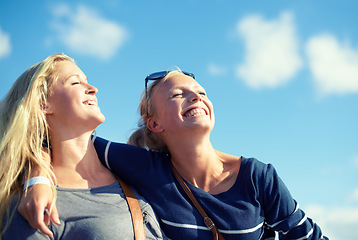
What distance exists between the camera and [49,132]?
4137mm

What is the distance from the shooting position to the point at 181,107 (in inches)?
177

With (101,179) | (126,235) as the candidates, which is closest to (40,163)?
(101,179)

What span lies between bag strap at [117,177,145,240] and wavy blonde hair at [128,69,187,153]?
1036 mm

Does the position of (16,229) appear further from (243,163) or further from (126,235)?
(243,163)

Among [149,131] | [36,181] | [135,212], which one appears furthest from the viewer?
[149,131]

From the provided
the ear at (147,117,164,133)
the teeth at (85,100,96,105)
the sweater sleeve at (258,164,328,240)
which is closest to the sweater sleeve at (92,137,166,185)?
the ear at (147,117,164,133)

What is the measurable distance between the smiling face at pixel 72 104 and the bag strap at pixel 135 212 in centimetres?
74

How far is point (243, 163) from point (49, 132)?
2.11 meters

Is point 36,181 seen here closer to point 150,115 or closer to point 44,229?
point 44,229

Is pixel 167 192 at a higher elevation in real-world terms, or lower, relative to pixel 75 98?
lower

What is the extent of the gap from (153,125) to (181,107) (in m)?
0.59

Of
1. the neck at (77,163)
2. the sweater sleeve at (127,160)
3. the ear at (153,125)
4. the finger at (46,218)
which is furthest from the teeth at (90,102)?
the finger at (46,218)

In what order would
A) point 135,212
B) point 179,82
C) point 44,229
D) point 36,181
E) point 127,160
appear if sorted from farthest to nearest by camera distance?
point 179,82 < point 127,160 < point 135,212 < point 36,181 < point 44,229

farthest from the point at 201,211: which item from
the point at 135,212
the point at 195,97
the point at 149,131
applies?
the point at 149,131
